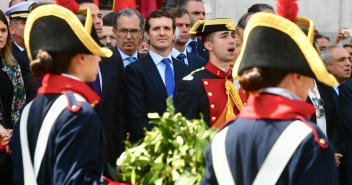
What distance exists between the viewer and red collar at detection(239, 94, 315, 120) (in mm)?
3520

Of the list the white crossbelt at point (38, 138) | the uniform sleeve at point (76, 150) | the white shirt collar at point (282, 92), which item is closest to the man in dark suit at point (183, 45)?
the white crossbelt at point (38, 138)

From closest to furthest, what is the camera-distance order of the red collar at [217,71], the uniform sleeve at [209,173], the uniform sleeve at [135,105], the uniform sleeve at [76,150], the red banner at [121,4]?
the uniform sleeve at [209,173] < the uniform sleeve at [76,150] < the red collar at [217,71] < the uniform sleeve at [135,105] < the red banner at [121,4]

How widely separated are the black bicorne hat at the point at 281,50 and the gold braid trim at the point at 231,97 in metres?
2.77

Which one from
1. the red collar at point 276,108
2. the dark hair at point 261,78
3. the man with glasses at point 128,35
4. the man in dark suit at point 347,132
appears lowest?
the man in dark suit at point 347,132

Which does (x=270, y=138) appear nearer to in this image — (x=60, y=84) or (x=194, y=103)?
(x=60, y=84)

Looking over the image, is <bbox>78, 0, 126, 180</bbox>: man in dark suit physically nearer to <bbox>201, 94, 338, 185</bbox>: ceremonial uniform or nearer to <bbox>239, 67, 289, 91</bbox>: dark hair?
<bbox>201, 94, 338, 185</bbox>: ceremonial uniform

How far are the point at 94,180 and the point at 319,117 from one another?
3.42 m

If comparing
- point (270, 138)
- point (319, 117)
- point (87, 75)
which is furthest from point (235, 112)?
point (270, 138)

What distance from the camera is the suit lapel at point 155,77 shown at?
277 inches

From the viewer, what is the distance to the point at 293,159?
136 inches

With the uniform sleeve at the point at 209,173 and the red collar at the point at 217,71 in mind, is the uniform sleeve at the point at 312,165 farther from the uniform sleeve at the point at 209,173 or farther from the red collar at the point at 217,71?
the red collar at the point at 217,71

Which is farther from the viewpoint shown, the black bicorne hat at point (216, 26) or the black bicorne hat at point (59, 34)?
the black bicorne hat at point (216, 26)

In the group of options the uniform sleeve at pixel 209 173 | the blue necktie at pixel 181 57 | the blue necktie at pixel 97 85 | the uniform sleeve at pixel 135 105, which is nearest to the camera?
the uniform sleeve at pixel 209 173

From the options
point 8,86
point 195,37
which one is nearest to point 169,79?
point 8,86
